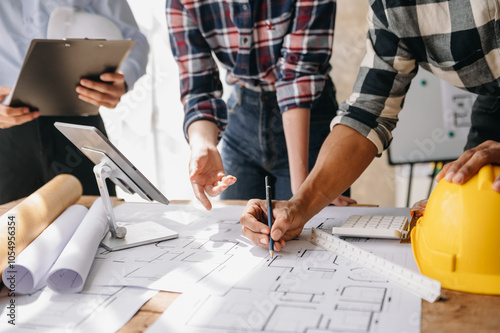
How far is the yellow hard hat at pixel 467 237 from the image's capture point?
732mm

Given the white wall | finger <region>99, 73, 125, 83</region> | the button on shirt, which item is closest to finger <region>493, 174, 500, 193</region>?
finger <region>99, 73, 125, 83</region>

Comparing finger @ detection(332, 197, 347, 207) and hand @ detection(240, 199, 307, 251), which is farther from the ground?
hand @ detection(240, 199, 307, 251)

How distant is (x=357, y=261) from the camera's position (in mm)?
880

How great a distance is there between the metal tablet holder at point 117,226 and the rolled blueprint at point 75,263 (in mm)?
44

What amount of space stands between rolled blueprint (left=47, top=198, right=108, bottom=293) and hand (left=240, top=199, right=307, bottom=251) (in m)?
0.32

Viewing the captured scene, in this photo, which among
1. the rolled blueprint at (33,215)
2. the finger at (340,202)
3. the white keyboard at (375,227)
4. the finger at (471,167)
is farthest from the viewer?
the finger at (340,202)

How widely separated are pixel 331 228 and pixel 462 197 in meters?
0.40

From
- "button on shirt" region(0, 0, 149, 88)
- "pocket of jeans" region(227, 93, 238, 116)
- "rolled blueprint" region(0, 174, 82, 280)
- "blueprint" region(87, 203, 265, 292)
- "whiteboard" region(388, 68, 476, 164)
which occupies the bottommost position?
"whiteboard" region(388, 68, 476, 164)

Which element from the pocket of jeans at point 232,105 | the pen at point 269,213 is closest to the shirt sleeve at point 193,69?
the pocket of jeans at point 232,105

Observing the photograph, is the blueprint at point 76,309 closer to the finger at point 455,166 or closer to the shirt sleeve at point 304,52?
the finger at point 455,166

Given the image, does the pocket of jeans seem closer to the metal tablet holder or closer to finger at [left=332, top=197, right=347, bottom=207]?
finger at [left=332, top=197, right=347, bottom=207]

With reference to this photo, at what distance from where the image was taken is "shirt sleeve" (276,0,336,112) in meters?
1.41

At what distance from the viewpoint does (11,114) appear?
56.9 inches

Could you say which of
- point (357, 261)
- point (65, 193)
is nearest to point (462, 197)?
point (357, 261)
